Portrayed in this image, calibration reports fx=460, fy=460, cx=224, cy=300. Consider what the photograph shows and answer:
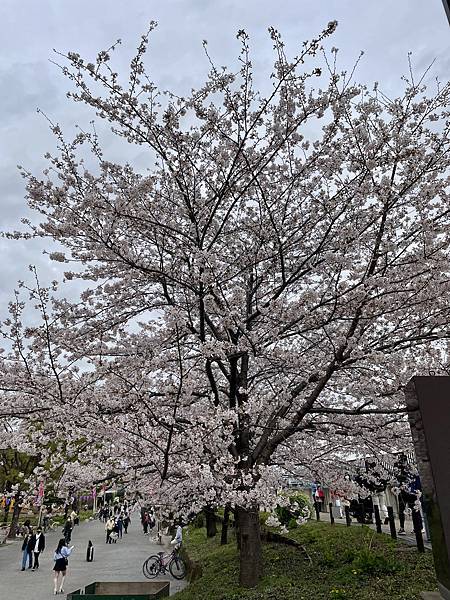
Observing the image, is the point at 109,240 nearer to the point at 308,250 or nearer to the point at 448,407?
the point at 308,250

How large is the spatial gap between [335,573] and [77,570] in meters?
12.6

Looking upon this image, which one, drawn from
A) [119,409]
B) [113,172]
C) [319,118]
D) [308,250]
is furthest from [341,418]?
[113,172]

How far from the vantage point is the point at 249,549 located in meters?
7.21

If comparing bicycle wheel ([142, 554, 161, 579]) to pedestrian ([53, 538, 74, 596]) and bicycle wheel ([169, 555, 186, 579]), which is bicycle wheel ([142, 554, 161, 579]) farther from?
pedestrian ([53, 538, 74, 596])

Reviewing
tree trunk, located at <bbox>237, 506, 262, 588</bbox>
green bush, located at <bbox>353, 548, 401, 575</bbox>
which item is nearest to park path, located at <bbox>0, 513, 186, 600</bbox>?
tree trunk, located at <bbox>237, 506, 262, 588</bbox>

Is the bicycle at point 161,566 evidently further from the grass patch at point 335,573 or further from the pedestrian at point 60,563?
the grass patch at point 335,573

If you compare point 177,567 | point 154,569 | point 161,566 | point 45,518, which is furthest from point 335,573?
point 45,518

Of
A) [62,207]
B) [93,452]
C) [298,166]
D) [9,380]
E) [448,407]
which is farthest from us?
[93,452]

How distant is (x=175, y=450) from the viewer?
258 inches

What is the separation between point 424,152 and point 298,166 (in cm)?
180

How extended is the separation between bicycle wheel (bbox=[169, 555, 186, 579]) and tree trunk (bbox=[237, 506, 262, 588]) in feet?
26.5

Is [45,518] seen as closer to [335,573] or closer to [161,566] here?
[161,566]

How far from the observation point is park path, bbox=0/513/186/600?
12.6m

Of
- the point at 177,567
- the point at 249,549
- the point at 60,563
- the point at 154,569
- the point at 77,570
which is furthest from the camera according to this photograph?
the point at 77,570
